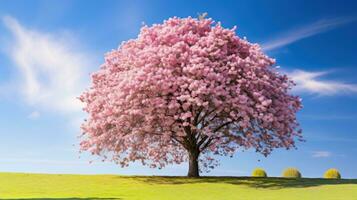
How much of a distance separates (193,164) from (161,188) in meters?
6.73

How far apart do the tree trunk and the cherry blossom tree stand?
0.23 ft

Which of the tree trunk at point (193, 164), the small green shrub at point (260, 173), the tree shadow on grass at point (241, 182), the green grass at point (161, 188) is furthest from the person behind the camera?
the small green shrub at point (260, 173)

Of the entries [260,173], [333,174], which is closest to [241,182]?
[260,173]

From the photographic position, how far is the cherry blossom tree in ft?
111

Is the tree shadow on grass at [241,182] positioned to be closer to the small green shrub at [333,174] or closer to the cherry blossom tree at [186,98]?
the cherry blossom tree at [186,98]

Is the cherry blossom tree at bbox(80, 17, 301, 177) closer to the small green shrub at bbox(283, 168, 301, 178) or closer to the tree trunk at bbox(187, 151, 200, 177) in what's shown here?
the tree trunk at bbox(187, 151, 200, 177)

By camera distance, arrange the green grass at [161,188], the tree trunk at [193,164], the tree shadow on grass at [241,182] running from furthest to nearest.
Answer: the tree trunk at [193,164], the tree shadow on grass at [241,182], the green grass at [161,188]

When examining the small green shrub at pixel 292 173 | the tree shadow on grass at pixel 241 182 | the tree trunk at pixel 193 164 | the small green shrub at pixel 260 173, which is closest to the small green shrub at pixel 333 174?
the small green shrub at pixel 292 173

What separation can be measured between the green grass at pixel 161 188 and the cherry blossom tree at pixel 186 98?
8.23ft

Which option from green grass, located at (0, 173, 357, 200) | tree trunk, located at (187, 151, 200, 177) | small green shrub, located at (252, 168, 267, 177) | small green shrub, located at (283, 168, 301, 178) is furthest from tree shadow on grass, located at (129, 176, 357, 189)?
small green shrub, located at (283, 168, 301, 178)

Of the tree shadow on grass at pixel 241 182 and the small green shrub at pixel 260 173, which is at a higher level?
the small green shrub at pixel 260 173

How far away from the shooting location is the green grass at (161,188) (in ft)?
88.5

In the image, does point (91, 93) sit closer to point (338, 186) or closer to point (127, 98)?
point (127, 98)

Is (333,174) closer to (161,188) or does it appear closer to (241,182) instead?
(241,182)
